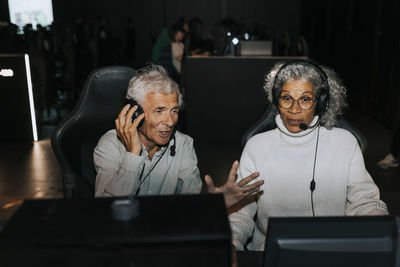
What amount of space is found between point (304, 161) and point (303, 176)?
0.16ft

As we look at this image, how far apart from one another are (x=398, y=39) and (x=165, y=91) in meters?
4.49

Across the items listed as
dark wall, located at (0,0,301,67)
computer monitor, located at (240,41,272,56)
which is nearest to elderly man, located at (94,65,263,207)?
computer monitor, located at (240,41,272,56)

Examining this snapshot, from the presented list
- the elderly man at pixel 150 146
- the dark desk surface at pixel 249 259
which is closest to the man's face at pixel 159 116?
the elderly man at pixel 150 146

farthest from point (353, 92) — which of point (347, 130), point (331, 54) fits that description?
point (347, 130)

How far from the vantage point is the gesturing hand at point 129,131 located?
60.7 inches

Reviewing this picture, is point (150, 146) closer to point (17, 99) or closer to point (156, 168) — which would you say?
point (156, 168)

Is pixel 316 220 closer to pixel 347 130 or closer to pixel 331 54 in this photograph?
pixel 347 130

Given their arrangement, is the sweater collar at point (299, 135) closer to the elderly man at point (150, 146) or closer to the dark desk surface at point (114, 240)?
the elderly man at point (150, 146)

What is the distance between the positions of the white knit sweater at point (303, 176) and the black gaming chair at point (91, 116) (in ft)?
2.09

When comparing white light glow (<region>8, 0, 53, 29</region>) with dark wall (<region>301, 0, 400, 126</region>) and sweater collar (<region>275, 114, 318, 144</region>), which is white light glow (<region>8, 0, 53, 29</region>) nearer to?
dark wall (<region>301, 0, 400, 126</region>)

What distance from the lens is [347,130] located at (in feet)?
5.64

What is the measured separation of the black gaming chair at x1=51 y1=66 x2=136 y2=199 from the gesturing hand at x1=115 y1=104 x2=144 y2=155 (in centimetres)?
37

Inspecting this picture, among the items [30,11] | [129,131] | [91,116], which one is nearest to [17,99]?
[91,116]

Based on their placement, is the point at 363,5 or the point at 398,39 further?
the point at 363,5
